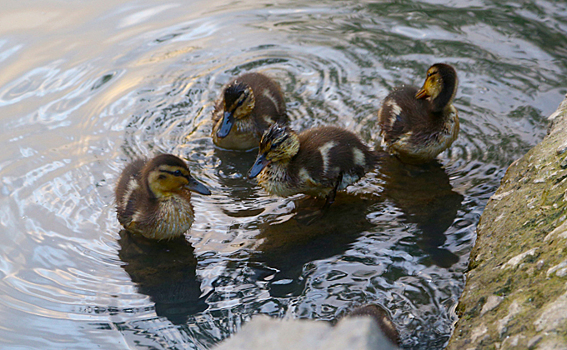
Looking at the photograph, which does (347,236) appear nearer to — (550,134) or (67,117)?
(550,134)

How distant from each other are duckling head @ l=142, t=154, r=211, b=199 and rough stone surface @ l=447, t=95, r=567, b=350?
1.84 metres

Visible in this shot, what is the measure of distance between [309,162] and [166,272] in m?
1.26

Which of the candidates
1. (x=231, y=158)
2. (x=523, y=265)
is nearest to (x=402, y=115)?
(x=231, y=158)

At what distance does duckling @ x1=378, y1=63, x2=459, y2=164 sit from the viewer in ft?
14.2

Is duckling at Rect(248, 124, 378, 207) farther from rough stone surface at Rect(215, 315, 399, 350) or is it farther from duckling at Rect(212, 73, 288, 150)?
rough stone surface at Rect(215, 315, 399, 350)

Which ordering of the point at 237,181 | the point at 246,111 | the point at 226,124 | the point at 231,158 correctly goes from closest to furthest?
the point at 237,181, the point at 226,124, the point at 231,158, the point at 246,111

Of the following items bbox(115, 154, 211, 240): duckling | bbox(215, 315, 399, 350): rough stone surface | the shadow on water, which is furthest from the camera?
the shadow on water

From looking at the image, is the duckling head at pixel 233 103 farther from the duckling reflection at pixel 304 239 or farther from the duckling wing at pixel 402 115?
the duckling wing at pixel 402 115

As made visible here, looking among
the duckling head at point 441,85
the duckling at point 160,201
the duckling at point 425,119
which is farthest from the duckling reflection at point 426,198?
the duckling at point 160,201

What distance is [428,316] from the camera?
Result: 9.85ft

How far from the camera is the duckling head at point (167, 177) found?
3.72 metres

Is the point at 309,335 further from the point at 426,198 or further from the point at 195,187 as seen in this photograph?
the point at 426,198

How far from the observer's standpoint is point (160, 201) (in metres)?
3.85

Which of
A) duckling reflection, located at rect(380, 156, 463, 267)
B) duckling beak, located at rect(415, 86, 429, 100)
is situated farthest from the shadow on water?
duckling beak, located at rect(415, 86, 429, 100)
